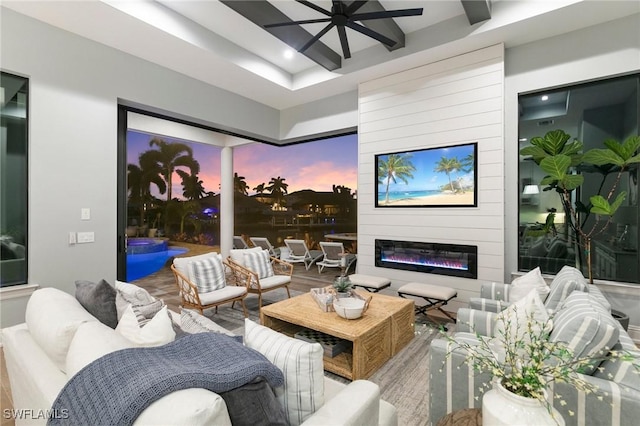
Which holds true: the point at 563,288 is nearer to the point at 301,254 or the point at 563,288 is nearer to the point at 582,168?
the point at 582,168

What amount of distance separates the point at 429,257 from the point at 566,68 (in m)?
2.74

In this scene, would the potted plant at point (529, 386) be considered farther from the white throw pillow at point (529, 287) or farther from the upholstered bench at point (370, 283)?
the upholstered bench at point (370, 283)

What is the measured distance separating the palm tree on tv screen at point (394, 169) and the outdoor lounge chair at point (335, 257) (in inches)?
85.0

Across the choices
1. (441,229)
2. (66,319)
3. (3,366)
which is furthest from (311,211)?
(66,319)

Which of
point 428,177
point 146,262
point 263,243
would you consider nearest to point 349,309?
point 428,177

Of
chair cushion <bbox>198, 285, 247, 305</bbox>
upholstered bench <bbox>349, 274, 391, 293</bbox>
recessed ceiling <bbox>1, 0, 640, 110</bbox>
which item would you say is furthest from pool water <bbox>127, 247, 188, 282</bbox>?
upholstered bench <bbox>349, 274, 391, 293</bbox>

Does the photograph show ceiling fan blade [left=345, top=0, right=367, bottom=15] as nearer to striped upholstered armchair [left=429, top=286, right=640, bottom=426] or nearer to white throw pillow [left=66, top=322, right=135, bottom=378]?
striped upholstered armchair [left=429, top=286, right=640, bottom=426]

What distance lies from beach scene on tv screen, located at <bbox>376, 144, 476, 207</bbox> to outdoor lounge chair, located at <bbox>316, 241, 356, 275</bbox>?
2.07m

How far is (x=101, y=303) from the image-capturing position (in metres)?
1.81

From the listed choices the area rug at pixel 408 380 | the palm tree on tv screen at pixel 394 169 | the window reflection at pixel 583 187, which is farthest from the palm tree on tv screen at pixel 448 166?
the area rug at pixel 408 380

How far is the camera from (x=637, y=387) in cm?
126

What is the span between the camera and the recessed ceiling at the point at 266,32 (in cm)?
306

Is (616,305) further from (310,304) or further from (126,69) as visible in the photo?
(126,69)

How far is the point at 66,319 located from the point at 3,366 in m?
2.13
